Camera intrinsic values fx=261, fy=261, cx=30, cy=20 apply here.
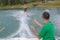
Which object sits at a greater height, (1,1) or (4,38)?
(1,1)

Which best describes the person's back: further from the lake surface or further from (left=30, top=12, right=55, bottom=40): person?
the lake surface

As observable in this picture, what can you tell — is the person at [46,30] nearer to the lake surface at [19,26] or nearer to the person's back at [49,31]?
the person's back at [49,31]

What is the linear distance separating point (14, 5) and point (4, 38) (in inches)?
1316

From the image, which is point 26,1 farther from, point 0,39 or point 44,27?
point 44,27

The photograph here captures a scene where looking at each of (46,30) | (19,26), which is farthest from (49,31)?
(19,26)

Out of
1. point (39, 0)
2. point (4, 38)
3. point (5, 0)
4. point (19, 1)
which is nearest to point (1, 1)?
point (5, 0)

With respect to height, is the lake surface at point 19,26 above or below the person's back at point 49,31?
below

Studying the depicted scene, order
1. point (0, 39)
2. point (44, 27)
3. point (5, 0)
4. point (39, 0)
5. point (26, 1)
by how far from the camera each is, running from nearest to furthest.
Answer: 1. point (44, 27)
2. point (0, 39)
3. point (5, 0)
4. point (26, 1)
5. point (39, 0)

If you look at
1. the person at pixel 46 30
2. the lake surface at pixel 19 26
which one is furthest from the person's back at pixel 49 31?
the lake surface at pixel 19 26

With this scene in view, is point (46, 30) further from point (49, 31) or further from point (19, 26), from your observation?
point (19, 26)

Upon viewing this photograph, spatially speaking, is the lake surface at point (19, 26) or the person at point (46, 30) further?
the lake surface at point (19, 26)

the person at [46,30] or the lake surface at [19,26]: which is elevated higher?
the person at [46,30]

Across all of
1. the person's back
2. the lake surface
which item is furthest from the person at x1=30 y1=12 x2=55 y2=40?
the lake surface

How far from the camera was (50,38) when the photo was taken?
6043 millimetres
